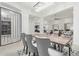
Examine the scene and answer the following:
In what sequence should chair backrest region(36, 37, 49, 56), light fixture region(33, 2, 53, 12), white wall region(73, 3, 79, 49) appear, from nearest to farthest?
chair backrest region(36, 37, 49, 56)
white wall region(73, 3, 79, 49)
light fixture region(33, 2, 53, 12)

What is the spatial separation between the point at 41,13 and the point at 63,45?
91 cm

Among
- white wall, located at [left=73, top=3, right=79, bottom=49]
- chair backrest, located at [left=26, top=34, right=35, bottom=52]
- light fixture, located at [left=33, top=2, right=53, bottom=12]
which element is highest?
light fixture, located at [left=33, top=2, right=53, bottom=12]

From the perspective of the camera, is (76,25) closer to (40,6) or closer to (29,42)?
(40,6)

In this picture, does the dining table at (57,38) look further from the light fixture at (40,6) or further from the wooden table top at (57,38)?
the light fixture at (40,6)

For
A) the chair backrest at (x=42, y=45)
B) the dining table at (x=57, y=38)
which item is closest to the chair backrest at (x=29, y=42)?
the dining table at (x=57, y=38)

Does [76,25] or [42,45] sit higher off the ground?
[76,25]

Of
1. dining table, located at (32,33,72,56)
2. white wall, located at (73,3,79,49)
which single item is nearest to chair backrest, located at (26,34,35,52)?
dining table, located at (32,33,72,56)

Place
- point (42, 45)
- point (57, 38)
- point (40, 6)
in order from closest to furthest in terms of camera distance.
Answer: point (42, 45) < point (40, 6) < point (57, 38)

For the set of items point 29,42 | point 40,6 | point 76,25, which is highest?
point 40,6

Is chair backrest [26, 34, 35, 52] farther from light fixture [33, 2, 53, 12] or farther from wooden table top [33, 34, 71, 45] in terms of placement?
light fixture [33, 2, 53, 12]

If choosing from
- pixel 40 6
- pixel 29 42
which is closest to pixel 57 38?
pixel 29 42

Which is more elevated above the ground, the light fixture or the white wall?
the light fixture

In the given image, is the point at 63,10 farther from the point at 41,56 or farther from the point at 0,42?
the point at 0,42

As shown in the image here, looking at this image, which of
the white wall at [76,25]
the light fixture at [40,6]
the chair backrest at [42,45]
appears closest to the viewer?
the chair backrest at [42,45]
